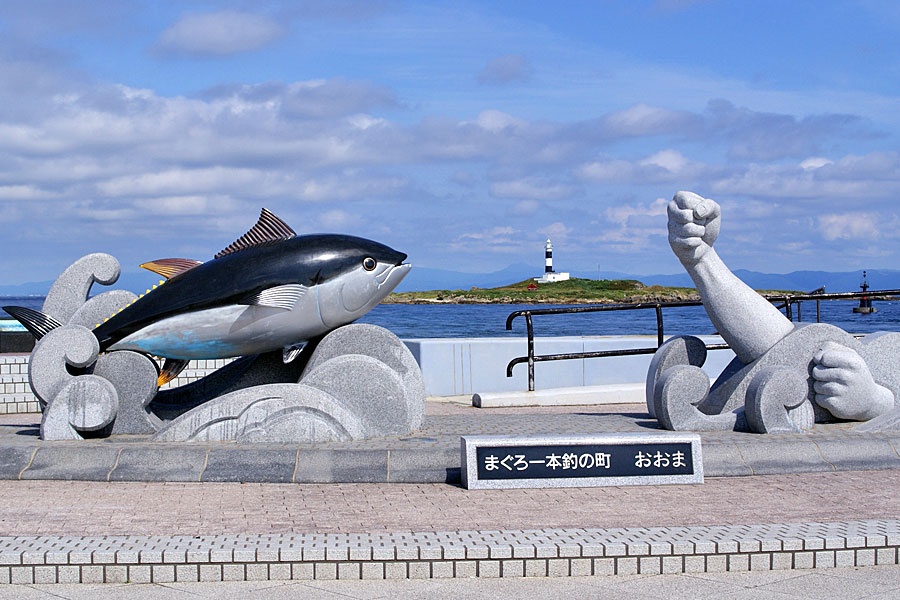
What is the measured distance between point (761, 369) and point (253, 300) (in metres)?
4.49

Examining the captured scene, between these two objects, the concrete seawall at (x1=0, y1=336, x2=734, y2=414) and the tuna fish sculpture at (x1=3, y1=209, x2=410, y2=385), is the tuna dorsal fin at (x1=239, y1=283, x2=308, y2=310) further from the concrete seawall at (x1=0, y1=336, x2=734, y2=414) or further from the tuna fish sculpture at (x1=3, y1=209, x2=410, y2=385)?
the concrete seawall at (x1=0, y1=336, x2=734, y2=414)

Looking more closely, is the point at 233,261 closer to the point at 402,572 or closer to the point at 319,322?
the point at 319,322

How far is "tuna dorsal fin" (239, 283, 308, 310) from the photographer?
7926 mm

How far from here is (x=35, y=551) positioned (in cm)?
474

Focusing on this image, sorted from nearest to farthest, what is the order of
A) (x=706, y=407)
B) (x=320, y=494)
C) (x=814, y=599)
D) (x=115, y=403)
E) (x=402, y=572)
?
(x=814, y=599), (x=402, y=572), (x=320, y=494), (x=115, y=403), (x=706, y=407)

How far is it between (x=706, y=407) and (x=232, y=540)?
5158 millimetres

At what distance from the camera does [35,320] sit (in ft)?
26.9

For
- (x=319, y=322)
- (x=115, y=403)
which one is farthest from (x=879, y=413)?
(x=115, y=403)

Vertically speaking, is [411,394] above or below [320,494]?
above

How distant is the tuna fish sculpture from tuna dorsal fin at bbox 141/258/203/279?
19cm

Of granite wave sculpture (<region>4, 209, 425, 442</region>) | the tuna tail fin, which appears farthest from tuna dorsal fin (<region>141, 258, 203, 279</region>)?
the tuna tail fin

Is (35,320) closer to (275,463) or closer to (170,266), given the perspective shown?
(170,266)

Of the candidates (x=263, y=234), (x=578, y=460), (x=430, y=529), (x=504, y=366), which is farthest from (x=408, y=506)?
(x=504, y=366)

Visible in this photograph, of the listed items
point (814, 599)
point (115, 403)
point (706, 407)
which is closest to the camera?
point (814, 599)
